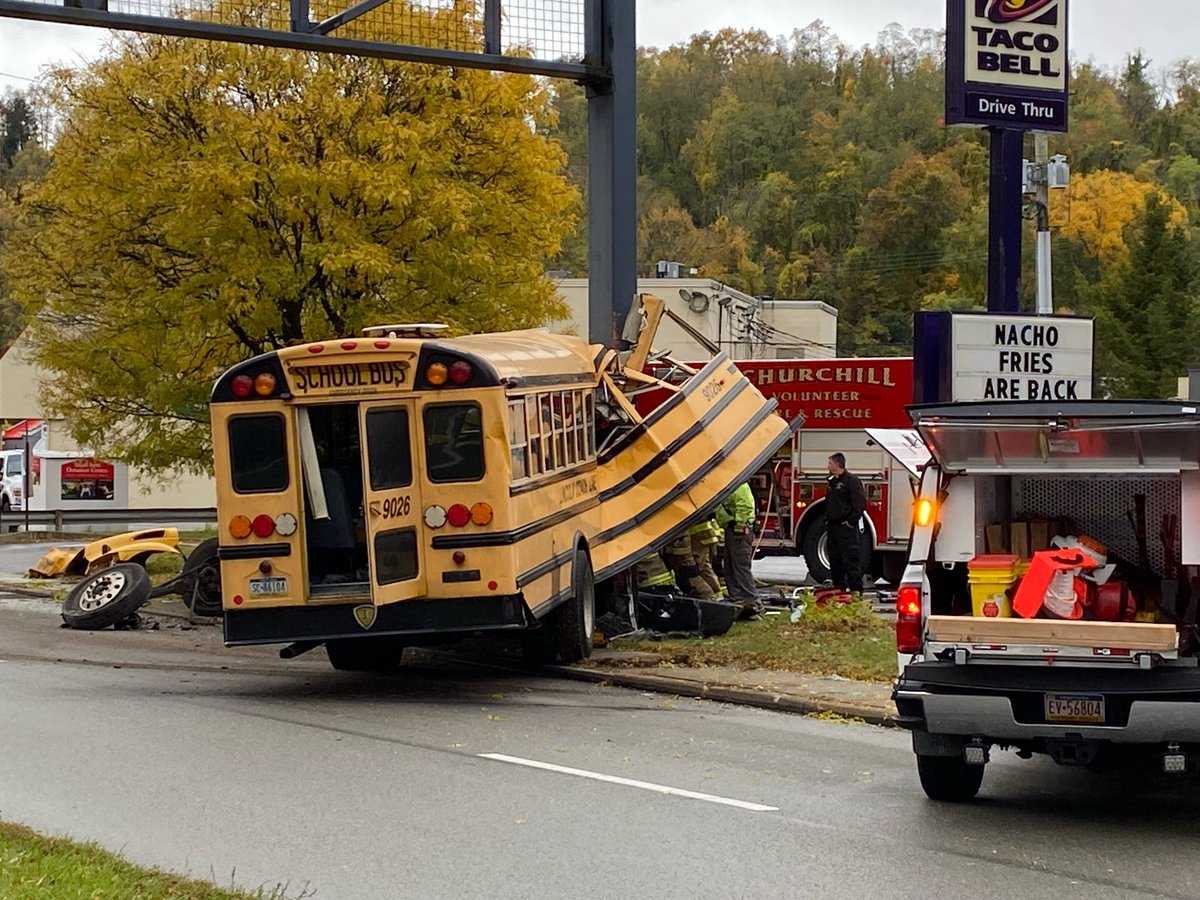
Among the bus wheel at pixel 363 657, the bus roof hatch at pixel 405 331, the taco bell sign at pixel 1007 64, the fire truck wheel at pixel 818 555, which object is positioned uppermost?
the taco bell sign at pixel 1007 64

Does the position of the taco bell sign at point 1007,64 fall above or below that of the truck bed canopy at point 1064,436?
above

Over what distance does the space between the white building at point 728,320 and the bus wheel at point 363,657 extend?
94.5 feet

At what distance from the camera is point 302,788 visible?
898 cm

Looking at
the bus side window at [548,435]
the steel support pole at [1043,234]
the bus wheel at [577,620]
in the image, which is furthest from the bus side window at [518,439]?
the steel support pole at [1043,234]

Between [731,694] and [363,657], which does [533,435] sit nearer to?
[731,694]

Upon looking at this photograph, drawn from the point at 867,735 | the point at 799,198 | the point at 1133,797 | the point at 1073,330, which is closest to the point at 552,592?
the point at 867,735

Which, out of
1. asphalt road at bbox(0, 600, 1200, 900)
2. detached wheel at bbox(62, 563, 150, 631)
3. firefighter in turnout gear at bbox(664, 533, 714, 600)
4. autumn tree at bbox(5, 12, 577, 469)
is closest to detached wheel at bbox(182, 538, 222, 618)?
detached wheel at bbox(62, 563, 150, 631)

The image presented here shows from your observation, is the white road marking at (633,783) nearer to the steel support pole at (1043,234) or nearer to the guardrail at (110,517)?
the steel support pole at (1043,234)

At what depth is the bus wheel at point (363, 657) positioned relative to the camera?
1427 centimetres

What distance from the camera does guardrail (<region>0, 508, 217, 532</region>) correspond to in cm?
3831

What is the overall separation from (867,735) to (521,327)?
10131 millimetres

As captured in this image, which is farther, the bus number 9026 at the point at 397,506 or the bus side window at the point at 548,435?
the bus side window at the point at 548,435

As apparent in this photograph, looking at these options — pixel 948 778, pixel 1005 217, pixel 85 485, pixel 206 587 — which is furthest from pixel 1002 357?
pixel 85 485

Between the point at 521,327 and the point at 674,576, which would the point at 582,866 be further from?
the point at 521,327
